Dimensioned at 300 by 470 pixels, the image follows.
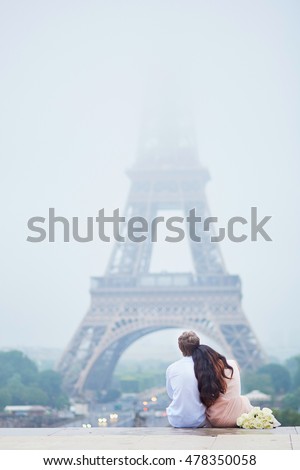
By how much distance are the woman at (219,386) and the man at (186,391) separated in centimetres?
3

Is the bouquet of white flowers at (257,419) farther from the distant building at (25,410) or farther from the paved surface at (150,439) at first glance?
the distant building at (25,410)

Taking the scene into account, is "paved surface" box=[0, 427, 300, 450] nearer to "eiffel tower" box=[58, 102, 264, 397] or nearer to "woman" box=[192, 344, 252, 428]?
"woman" box=[192, 344, 252, 428]

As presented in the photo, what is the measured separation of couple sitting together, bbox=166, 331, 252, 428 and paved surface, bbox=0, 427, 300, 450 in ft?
0.33

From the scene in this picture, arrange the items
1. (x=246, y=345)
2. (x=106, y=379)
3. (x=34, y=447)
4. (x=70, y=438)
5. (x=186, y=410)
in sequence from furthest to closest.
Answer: (x=106, y=379), (x=246, y=345), (x=186, y=410), (x=70, y=438), (x=34, y=447)

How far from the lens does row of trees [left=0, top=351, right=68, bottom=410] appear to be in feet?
76.8

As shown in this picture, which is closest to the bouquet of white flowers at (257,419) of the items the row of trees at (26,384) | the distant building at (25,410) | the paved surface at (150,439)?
the paved surface at (150,439)

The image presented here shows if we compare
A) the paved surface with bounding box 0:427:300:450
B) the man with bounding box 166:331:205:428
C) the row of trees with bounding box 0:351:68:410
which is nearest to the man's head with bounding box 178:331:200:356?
the man with bounding box 166:331:205:428

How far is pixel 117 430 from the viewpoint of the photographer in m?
4.80

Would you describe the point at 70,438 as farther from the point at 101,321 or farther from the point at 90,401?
the point at 90,401

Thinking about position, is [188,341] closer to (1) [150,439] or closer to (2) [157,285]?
(1) [150,439]

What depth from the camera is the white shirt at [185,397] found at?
4.75 m

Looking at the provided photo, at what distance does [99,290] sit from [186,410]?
736 inches

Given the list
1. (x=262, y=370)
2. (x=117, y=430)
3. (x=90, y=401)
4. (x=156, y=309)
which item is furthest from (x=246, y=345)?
(x=117, y=430)

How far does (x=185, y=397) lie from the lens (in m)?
4.74
